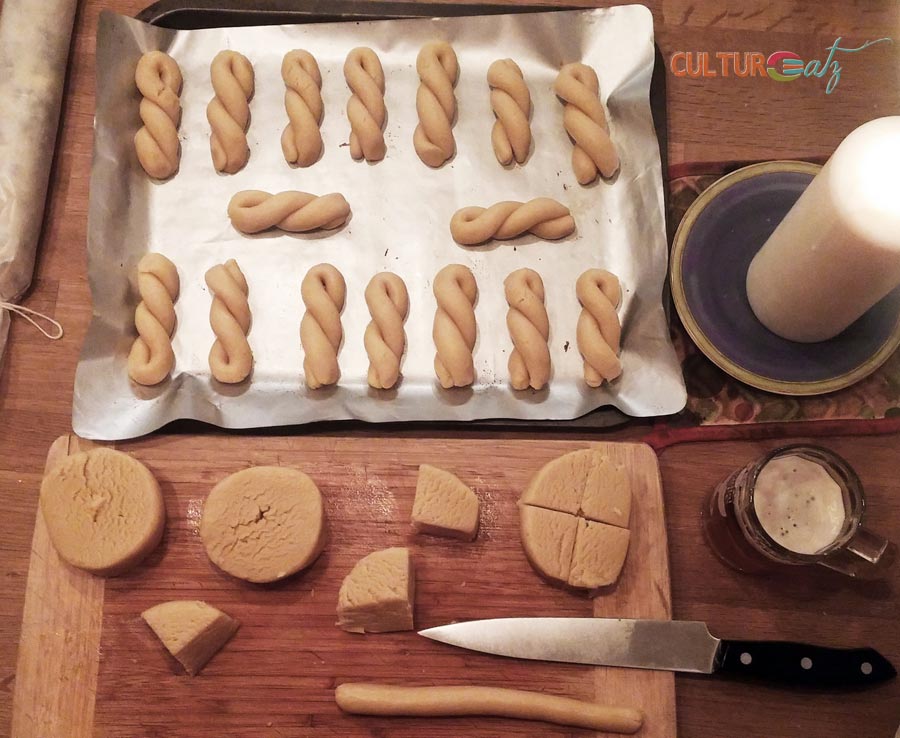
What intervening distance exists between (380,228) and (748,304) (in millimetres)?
888

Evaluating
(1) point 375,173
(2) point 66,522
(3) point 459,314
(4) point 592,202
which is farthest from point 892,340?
(2) point 66,522

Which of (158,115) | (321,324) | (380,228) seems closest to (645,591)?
(321,324)

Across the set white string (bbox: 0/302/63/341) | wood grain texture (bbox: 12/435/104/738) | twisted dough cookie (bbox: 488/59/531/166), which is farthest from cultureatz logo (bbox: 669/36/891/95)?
wood grain texture (bbox: 12/435/104/738)

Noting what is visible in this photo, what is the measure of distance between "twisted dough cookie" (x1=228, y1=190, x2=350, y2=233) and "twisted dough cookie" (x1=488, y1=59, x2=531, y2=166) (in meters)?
0.42

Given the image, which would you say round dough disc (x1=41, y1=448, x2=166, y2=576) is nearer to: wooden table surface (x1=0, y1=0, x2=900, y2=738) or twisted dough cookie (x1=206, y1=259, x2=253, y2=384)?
wooden table surface (x1=0, y1=0, x2=900, y2=738)

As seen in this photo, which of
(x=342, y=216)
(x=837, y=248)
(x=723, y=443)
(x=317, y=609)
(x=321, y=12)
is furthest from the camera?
(x=321, y=12)

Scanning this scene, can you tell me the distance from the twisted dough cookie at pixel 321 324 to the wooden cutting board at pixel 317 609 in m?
0.17

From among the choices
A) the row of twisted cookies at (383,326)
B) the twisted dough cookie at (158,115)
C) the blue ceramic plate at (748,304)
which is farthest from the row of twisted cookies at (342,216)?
the blue ceramic plate at (748,304)

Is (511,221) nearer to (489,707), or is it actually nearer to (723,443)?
(723,443)

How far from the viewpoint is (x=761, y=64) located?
5.89 ft

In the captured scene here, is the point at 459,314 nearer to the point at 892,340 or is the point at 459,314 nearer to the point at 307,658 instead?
the point at 307,658

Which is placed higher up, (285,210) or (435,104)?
(435,104)

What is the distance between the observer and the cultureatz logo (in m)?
1.78

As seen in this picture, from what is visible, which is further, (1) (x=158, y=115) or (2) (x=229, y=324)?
(1) (x=158, y=115)
